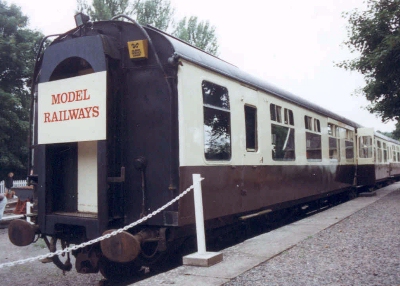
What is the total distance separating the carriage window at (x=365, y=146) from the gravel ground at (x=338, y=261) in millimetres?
8818

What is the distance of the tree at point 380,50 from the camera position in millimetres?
14781

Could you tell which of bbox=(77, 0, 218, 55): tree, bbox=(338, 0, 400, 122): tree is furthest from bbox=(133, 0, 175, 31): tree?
bbox=(338, 0, 400, 122): tree

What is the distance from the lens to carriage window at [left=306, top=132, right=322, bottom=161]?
381 inches

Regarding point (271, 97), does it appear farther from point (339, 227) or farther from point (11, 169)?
point (11, 169)

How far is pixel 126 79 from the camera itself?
5.42 metres

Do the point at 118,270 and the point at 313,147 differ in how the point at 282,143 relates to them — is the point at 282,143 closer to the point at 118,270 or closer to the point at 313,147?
the point at 313,147

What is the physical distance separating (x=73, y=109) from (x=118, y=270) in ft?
7.08

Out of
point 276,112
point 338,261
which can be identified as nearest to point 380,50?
point 276,112

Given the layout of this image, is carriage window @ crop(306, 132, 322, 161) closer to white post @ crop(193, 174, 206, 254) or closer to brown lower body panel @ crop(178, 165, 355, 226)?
brown lower body panel @ crop(178, 165, 355, 226)

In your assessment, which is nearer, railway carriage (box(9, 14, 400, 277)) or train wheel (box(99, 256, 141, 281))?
railway carriage (box(9, 14, 400, 277))

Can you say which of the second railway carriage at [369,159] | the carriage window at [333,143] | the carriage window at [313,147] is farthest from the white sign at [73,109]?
the second railway carriage at [369,159]

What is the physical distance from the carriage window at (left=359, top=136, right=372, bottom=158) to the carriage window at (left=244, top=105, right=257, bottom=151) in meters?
9.93

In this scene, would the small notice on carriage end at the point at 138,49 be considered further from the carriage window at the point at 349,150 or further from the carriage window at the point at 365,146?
the carriage window at the point at 365,146

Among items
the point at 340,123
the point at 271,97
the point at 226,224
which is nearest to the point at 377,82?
the point at 340,123
